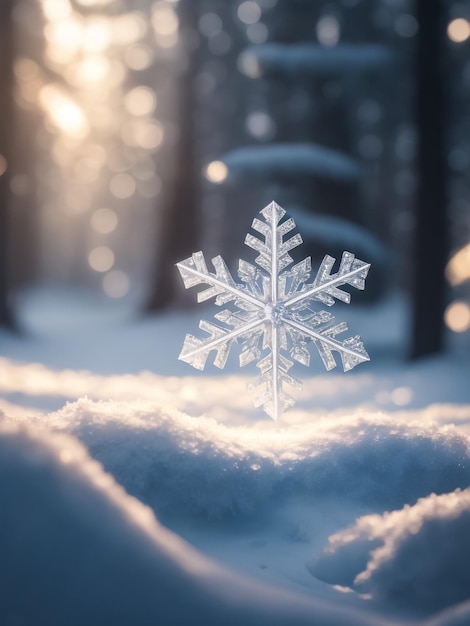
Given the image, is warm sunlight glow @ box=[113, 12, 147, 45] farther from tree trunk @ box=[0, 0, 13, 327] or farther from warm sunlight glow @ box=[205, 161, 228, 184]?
warm sunlight glow @ box=[205, 161, 228, 184]

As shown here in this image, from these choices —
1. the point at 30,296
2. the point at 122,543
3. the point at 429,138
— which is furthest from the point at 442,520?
the point at 30,296

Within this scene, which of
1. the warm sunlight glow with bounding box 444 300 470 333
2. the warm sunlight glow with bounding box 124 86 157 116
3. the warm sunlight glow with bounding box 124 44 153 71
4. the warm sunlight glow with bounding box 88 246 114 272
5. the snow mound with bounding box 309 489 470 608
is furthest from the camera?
the warm sunlight glow with bounding box 88 246 114 272

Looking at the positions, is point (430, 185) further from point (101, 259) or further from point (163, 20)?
point (101, 259)

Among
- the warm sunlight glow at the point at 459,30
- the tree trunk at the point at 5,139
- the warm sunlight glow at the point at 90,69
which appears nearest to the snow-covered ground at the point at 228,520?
the warm sunlight glow at the point at 459,30

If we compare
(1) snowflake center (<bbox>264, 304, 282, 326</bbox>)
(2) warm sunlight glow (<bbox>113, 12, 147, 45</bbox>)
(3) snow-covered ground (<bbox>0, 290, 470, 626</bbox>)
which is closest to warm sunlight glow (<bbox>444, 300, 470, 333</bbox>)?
(1) snowflake center (<bbox>264, 304, 282, 326</bbox>)

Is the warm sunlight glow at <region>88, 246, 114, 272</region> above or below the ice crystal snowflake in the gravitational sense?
above

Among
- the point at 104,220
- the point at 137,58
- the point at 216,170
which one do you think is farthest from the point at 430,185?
the point at 104,220

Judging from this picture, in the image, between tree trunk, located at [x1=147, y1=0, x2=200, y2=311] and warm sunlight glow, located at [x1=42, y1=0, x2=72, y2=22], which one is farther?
warm sunlight glow, located at [x1=42, y1=0, x2=72, y2=22]
